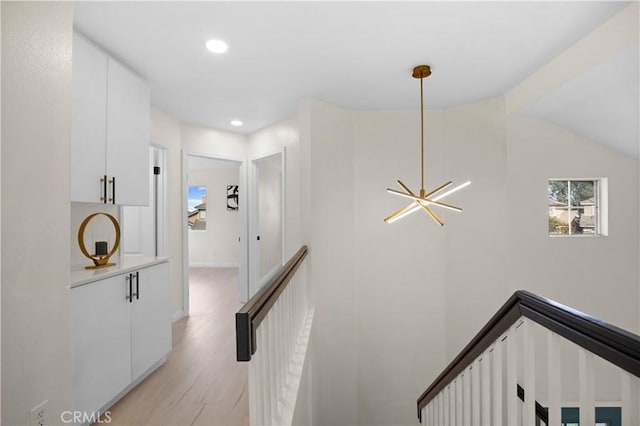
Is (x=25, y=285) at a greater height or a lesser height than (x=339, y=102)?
lesser

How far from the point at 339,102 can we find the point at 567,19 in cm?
199

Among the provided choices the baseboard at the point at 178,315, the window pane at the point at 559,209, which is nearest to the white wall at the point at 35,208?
the baseboard at the point at 178,315

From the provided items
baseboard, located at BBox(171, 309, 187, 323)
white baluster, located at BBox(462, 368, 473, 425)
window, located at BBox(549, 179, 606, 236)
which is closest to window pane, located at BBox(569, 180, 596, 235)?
window, located at BBox(549, 179, 606, 236)

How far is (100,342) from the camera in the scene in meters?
2.01

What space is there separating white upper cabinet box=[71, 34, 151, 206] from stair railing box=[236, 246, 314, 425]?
1391 millimetres

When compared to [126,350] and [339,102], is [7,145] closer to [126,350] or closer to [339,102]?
[126,350]

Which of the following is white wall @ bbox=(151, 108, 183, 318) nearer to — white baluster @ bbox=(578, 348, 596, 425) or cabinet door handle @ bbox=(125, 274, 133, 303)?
cabinet door handle @ bbox=(125, 274, 133, 303)

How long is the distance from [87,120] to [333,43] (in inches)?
67.1

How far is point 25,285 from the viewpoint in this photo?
119 cm

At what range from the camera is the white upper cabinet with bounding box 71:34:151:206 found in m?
1.98

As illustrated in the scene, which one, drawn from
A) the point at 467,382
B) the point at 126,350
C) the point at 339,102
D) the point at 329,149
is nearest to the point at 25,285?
the point at 126,350

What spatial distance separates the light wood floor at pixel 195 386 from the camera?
207cm

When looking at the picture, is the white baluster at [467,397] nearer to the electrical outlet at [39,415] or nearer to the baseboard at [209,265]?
the electrical outlet at [39,415]

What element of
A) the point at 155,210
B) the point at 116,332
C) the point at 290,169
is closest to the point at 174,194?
the point at 155,210
